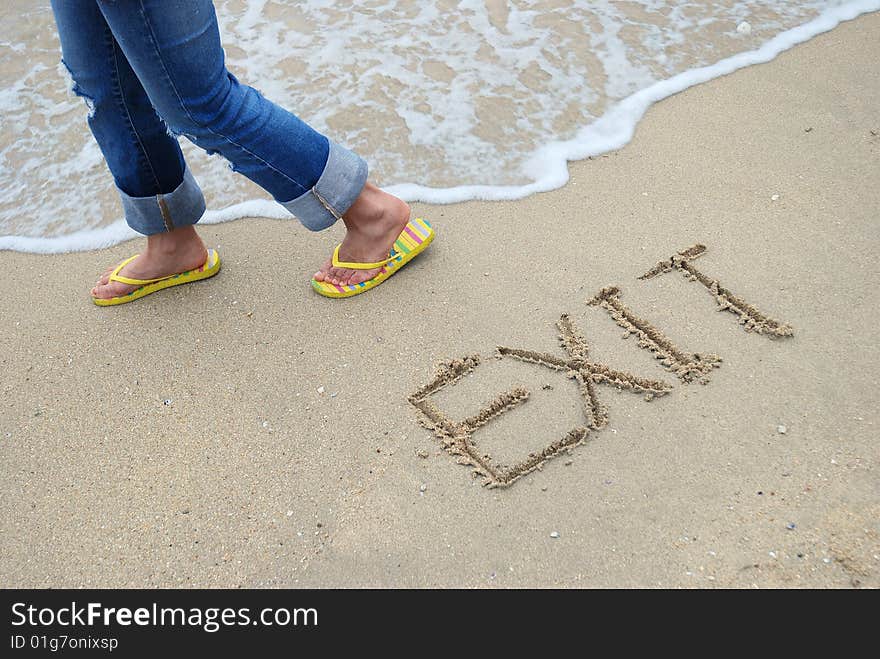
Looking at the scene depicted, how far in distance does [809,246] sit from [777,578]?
1211 mm

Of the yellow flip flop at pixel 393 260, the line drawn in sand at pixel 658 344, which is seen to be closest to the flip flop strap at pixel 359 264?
the yellow flip flop at pixel 393 260

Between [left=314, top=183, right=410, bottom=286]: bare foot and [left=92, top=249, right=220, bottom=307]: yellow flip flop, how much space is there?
1.20ft

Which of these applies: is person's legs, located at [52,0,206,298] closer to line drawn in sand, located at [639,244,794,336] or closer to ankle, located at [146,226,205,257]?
ankle, located at [146,226,205,257]

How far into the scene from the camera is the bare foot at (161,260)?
251 centimetres

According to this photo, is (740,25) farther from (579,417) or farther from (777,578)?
(777,578)

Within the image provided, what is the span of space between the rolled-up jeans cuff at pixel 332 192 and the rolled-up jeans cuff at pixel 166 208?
34 cm

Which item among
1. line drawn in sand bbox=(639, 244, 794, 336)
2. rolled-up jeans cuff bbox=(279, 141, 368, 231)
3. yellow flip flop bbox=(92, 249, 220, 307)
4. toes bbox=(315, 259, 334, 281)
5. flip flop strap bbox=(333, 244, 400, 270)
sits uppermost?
rolled-up jeans cuff bbox=(279, 141, 368, 231)

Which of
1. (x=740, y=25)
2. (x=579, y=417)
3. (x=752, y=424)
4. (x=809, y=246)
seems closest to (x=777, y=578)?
(x=752, y=424)

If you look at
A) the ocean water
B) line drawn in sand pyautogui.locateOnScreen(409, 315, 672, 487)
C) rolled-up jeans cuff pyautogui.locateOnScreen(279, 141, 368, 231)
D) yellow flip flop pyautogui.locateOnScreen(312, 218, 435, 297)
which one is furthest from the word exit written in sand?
the ocean water

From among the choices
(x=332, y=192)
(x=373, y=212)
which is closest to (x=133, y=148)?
(x=332, y=192)

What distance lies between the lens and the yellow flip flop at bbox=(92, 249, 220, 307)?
251cm

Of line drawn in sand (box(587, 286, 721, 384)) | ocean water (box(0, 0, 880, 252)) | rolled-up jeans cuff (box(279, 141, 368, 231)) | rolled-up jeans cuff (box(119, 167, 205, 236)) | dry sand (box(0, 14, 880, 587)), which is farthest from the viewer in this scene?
ocean water (box(0, 0, 880, 252))

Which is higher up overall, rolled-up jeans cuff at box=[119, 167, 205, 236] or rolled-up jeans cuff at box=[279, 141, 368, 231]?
rolled-up jeans cuff at box=[279, 141, 368, 231]

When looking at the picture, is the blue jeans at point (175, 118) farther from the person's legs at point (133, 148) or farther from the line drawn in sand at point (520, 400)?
the line drawn in sand at point (520, 400)
